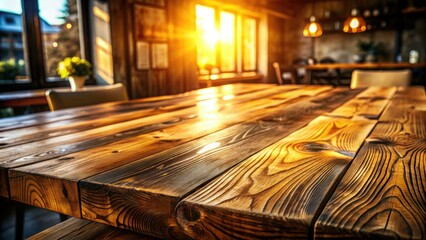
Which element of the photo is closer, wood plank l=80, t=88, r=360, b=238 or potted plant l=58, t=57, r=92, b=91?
wood plank l=80, t=88, r=360, b=238

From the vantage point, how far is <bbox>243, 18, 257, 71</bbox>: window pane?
7328 mm

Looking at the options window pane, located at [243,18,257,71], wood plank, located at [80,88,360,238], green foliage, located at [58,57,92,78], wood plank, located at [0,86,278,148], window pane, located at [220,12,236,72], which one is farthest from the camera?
window pane, located at [243,18,257,71]

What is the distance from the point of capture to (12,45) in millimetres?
3346

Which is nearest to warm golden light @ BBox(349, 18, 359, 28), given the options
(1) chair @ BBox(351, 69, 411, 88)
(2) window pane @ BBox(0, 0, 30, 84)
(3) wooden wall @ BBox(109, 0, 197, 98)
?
(1) chair @ BBox(351, 69, 411, 88)

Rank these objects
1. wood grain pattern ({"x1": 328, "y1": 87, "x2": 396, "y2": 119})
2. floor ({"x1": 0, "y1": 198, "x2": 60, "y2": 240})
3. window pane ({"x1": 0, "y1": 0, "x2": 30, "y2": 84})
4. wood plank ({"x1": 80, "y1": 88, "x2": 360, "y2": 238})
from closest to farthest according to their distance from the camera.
A: wood plank ({"x1": 80, "y1": 88, "x2": 360, "y2": 238}) → wood grain pattern ({"x1": 328, "y1": 87, "x2": 396, "y2": 119}) → floor ({"x1": 0, "y1": 198, "x2": 60, "y2": 240}) → window pane ({"x1": 0, "y1": 0, "x2": 30, "y2": 84})

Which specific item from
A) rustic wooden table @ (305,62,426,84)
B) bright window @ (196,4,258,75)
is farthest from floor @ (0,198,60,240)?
rustic wooden table @ (305,62,426,84)

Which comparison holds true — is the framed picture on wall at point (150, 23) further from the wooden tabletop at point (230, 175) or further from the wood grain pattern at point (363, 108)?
the wooden tabletop at point (230, 175)

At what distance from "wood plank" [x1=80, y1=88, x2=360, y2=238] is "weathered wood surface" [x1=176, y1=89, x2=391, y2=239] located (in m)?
0.03

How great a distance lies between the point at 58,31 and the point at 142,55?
987 millimetres

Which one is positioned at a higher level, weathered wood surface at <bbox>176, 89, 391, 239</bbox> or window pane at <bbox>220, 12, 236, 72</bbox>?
window pane at <bbox>220, 12, 236, 72</bbox>

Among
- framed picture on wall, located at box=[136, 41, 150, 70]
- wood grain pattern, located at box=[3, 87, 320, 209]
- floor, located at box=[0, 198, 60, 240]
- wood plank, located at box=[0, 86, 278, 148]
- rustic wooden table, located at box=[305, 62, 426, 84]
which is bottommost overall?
floor, located at box=[0, 198, 60, 240]

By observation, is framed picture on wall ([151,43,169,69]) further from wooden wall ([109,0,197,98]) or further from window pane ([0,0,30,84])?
window pane ([0,0,30,84])

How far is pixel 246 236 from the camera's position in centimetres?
45

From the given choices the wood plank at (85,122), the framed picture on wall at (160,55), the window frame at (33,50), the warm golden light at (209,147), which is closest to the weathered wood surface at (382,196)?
the warm golden light at (209,147)
